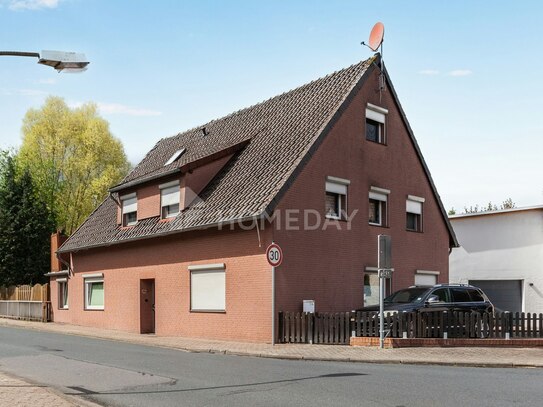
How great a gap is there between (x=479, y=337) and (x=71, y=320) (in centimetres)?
1991

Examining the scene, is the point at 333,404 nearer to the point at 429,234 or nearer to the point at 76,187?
the point at 429,234

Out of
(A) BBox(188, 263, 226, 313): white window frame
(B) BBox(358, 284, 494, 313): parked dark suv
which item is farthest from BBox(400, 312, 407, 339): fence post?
(A) BBox(188, 263, 226, 313): white window frame

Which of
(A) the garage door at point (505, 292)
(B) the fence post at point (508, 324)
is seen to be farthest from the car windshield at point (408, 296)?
(A) the garage door at point (505, 292)

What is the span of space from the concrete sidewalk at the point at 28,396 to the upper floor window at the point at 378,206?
14.9 meters

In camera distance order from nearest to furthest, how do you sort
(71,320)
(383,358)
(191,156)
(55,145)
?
(383,358), (191,156), (71,320), (55,145)

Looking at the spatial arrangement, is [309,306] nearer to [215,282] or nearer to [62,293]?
[215,282]

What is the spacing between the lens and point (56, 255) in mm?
31953

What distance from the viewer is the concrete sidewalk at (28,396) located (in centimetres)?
869

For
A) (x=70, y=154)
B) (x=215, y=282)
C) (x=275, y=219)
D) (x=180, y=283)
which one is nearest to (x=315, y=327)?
(x=275, y=219)

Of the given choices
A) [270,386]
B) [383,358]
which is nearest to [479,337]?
[383,358]

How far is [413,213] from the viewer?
82.7 feet

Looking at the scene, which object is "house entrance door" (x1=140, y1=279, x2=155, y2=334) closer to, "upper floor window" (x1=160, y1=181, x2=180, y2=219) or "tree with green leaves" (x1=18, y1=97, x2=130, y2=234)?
"upper floor window" (x1=160, y1=181, x2=180, y2=219)

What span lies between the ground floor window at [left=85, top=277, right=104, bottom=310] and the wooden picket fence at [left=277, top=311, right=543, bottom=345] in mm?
12132

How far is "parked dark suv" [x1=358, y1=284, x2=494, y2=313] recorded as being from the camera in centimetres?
1811
